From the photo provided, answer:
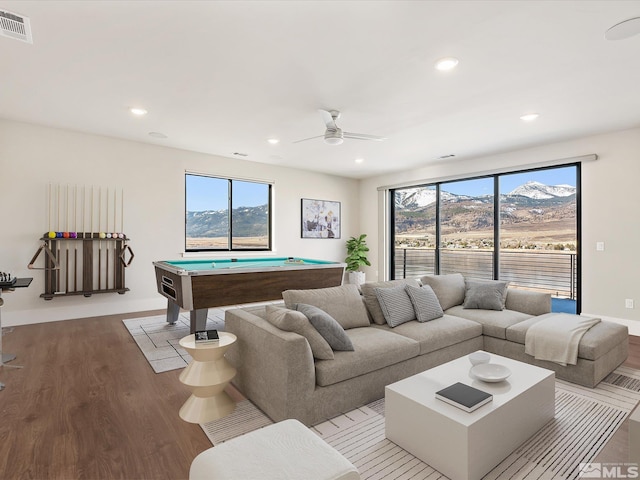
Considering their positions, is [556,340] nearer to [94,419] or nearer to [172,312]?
[94,419]

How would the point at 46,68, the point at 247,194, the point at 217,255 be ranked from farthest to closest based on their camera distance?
the point at 247,194, the point at 217,255, the point at 46,68

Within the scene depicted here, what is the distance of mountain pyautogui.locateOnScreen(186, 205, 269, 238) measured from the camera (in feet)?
20.1

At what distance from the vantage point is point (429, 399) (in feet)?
6.31

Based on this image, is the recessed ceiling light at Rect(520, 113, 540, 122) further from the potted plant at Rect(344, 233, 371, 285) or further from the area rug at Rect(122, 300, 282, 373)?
the area rug at Rect(122, 300, 282, 373)

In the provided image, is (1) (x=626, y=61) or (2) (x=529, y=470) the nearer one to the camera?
(2) (x=529, y=470)

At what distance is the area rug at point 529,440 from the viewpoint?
182 centimetres

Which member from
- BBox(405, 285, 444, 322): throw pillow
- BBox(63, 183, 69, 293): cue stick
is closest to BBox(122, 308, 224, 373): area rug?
BBox(63, 183, 69, 293): cue stick

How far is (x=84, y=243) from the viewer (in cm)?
482

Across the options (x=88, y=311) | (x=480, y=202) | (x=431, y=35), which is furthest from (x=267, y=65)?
(x=480, y=202)

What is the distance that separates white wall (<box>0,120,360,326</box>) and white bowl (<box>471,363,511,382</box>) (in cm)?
494

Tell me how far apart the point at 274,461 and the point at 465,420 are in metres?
1.00

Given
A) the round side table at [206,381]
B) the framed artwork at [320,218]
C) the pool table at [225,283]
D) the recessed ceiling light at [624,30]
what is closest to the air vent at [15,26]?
the pool table at [225,283]

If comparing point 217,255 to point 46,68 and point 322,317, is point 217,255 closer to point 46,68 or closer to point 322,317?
point 46,68

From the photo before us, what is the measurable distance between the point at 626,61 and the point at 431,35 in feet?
5.52
